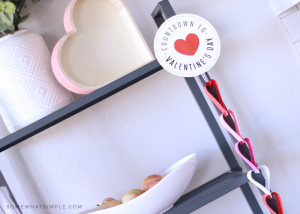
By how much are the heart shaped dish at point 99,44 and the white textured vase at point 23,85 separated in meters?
0.07

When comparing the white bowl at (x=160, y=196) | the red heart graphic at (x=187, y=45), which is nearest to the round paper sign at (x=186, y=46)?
the red heart graphic at (x=187, y=45)

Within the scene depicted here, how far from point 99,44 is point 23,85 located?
245 mm

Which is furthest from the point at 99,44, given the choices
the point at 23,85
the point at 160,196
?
the point at 160,196

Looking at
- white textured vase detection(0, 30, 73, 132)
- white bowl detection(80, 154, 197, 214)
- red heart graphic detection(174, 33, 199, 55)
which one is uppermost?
white textured vase detection(0, 30, 73, 132)

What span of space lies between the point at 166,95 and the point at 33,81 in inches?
16.6

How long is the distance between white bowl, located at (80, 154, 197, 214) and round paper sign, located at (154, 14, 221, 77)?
244 mm

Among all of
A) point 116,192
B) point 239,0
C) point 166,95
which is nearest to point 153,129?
point 166,95

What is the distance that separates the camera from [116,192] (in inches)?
34.8

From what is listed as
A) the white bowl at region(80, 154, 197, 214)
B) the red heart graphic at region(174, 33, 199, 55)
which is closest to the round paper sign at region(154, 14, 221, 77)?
the red heart graphic at region(174, 33, 199, 55)

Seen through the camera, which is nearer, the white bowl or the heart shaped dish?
the white bowl

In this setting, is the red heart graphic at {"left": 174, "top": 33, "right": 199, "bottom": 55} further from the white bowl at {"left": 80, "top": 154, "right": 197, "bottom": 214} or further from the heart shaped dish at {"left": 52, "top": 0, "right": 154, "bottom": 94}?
the white bowl at {"left": 80, "top": 154, "right": 197, "bottom": 214}

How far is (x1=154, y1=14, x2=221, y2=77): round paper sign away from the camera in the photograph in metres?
0.70

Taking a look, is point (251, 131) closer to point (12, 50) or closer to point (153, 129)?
point (153, 129)

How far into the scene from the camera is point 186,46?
27.7 inches
